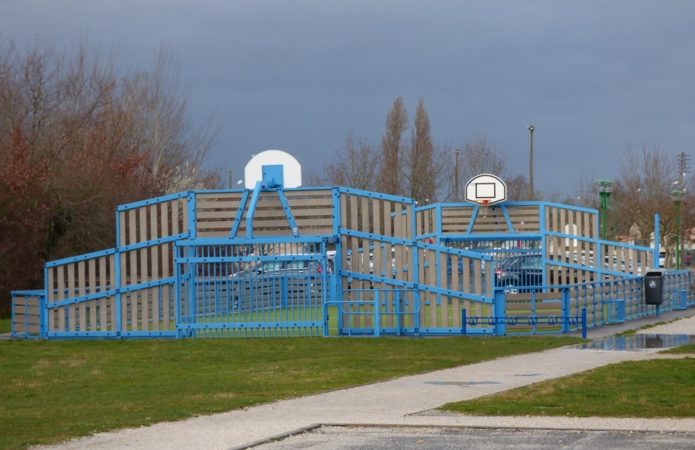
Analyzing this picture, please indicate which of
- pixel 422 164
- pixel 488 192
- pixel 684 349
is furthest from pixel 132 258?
pixel 422 164

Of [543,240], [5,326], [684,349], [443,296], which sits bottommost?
[684,349]

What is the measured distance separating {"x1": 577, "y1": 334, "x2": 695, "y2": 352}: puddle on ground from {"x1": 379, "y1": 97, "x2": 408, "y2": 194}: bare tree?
36339mm

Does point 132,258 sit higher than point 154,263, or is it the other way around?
point 132,258

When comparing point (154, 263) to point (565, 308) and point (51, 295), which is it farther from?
point (565, 308)

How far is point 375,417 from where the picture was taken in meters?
14.7

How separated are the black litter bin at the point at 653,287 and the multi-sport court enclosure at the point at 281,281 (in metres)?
3.90

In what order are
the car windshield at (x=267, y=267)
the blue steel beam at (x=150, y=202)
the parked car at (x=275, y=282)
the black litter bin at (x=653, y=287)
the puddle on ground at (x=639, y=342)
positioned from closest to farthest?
1. the puddle on ground at (x=639, y=342)
2. the parked car at (x=275, y=282)
3. the blue steel beam at (x=150, y=202)
4. the car windshield at (x=267, y=267)
5. the black litter bin at (x=653, y=287)

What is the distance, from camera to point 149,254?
29.4 m

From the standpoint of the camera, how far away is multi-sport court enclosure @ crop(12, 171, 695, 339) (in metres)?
28.0

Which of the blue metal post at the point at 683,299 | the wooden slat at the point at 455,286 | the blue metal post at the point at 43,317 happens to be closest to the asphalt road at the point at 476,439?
the wooden slat at the point at 455,286

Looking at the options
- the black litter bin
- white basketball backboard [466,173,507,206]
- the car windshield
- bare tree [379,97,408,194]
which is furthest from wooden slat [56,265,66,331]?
bare tree [379,97,408,194]

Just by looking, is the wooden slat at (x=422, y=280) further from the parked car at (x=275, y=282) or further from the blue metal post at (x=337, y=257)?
the parked car at (x=275, y=282)

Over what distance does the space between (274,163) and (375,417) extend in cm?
1589

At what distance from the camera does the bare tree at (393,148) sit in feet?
207
